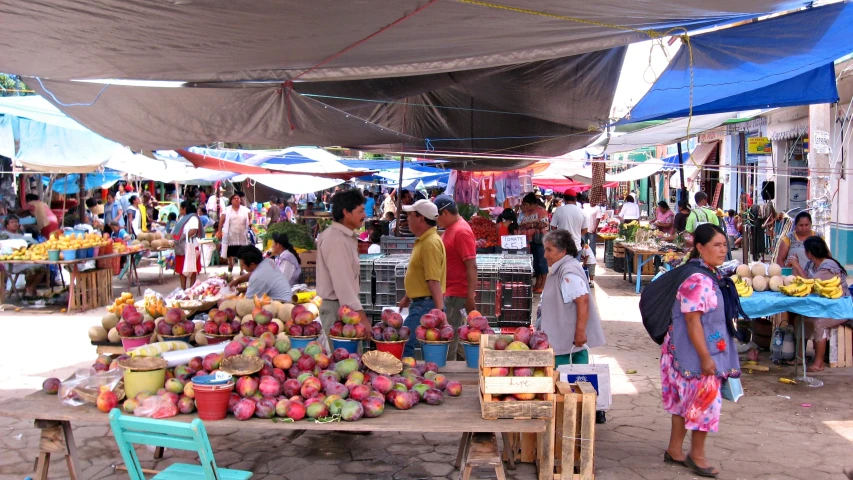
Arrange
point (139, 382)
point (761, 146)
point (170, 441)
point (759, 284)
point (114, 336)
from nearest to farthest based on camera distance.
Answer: point (170, 441) → point (139, 382) → point (114, 336) → point (759, 284) → point (761, 146)

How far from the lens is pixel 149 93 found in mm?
6094

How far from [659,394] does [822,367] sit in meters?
2.18

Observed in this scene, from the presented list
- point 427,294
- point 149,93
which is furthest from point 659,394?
point 149,93

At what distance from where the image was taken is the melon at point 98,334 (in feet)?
19.7

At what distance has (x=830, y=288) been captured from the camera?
23.7 ft

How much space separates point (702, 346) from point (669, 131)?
7.87m

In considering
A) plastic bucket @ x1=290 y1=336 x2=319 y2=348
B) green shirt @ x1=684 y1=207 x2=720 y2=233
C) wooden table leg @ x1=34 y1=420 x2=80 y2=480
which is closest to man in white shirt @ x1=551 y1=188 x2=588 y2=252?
green shirt @ x1=684 y1=207 x2=720 y2=233

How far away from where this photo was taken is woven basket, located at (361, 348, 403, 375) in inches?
172

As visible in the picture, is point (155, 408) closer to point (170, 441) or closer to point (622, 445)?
point (170, 441)

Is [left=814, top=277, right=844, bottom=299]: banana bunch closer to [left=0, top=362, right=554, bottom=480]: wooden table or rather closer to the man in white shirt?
[left=0, top=362, right=554, bottom=480]: wooden table

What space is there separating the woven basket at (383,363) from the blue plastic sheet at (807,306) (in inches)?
177

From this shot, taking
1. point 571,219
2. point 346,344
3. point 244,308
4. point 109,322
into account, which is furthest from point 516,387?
point 571,219

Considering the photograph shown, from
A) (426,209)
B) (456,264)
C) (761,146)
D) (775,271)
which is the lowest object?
(775,271)

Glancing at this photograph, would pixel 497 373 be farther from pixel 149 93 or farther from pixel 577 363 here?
pixel 149 93
